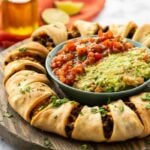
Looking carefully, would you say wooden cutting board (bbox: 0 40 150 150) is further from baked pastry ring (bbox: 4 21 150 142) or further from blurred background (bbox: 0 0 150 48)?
blurred background (bbox: 0 0 150 48)

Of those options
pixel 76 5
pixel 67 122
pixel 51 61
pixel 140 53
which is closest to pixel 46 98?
pixel 67 122

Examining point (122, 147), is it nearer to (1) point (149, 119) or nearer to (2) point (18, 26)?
(1) point (149, 119)

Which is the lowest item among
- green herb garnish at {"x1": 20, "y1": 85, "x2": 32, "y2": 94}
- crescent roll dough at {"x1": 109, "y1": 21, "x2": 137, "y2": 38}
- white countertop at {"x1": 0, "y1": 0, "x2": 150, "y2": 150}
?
white countertop at {"x1": 0, "y1": 0, "x2": 150, "y2": 150}

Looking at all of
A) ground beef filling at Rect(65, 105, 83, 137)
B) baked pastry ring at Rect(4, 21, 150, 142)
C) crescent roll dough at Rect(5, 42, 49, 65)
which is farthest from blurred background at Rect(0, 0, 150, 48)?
ground beef filling at Rect(65, 105, 83, 137)

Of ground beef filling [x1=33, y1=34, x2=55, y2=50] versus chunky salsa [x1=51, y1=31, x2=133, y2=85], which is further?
ground beef filling [x1=33, y1=34, x2=55, y2=50]

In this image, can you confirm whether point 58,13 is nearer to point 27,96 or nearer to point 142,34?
point 142,34

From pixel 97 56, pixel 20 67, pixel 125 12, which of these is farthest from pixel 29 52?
pixel 125 12

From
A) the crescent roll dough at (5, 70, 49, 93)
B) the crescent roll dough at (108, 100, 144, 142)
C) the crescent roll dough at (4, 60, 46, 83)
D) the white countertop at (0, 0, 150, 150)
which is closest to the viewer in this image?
the crescent roll dough at (108, 100, 144, 142)
